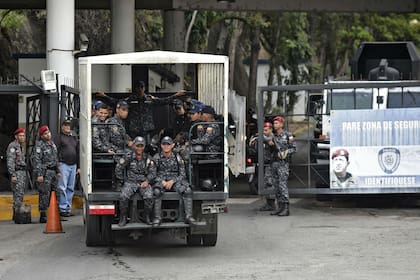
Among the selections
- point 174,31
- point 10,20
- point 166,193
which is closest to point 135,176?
point 166,193

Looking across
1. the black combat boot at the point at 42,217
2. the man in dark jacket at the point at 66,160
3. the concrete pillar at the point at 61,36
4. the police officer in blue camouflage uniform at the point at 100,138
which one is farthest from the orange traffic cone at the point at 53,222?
the concrete pillar at the point at 61,36

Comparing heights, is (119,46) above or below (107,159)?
above

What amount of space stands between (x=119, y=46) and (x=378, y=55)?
7.32 m

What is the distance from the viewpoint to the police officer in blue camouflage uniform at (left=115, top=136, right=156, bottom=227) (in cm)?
1166

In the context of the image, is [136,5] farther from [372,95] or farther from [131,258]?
[131,258]

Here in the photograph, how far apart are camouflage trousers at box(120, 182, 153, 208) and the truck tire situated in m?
1.43

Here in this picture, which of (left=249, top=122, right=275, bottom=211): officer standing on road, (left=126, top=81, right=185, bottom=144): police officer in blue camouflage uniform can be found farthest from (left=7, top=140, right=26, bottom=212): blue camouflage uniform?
(left=249, top=122, right=275, bottom=211): officer standing on road

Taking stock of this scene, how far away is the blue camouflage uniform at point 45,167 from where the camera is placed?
625 inches

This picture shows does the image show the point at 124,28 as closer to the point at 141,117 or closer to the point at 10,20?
the point at 10,20

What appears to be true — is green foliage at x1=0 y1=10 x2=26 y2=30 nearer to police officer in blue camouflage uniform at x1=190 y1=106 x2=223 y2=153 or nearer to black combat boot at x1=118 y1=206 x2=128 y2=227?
police officer in blue camouflage uniform at x1=190 y1=106 x2=223 y2=153

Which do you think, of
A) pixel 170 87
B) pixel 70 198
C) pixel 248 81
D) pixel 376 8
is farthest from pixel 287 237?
pixel 248 81

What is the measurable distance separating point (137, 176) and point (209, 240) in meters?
1.68

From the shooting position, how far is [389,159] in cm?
1747

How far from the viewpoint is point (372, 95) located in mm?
18531
